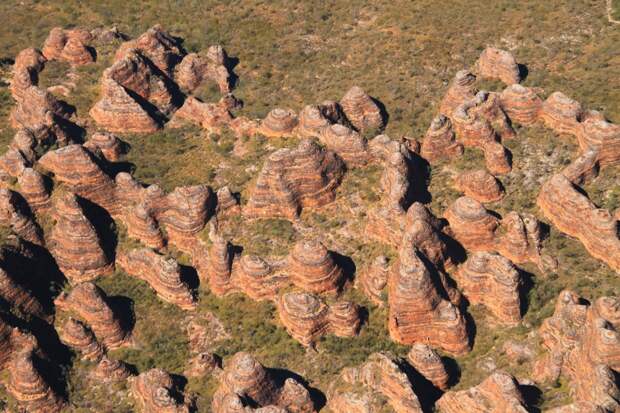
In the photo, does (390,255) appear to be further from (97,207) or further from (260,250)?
(97,207)

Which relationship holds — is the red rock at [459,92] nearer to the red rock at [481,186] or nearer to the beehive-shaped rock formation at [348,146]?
the red rock at [481,186]

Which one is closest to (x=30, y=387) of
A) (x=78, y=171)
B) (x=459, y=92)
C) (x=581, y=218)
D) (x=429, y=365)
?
(x=78, y=171)

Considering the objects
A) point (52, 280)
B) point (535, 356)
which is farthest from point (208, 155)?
point (535, 356)

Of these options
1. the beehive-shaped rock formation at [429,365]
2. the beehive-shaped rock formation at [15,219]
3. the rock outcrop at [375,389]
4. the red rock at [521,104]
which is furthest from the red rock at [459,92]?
the beehive-shaped rock formation at [15,219]

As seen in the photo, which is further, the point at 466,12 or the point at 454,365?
the point at 466,12

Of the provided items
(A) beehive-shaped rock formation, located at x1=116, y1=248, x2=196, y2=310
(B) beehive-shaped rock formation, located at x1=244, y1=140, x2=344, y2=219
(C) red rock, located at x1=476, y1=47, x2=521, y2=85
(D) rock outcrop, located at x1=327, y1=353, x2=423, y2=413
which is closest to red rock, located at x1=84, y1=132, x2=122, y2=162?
(A) beehive-shaped rock formation, located at x1=116, y1=248, x2=196, y2=310

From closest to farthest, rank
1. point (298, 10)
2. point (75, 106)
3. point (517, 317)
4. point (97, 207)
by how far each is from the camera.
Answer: point (517, 317) → point (97, 207) → point (75, 106) → point (298, 10)
